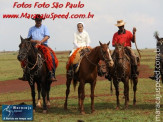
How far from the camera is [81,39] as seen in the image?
11781mm

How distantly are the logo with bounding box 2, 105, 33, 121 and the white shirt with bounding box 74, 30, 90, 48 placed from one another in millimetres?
3389

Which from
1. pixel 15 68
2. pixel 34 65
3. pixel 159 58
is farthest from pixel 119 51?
pixel 15 68

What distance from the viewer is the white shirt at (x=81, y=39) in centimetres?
1172

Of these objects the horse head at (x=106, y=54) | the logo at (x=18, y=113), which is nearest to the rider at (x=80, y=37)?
the horse head at (x=106, y=54)

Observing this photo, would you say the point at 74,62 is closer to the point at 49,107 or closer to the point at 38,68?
the point at 38,68

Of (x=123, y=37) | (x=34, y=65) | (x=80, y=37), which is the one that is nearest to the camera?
A: (x=34, y=65)

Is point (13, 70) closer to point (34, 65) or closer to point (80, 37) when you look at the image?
point (80, 37)

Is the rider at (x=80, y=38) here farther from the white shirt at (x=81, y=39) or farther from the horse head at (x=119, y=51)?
the horse head at (x=119, y=51)

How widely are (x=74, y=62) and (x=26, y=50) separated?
Result: 198cm

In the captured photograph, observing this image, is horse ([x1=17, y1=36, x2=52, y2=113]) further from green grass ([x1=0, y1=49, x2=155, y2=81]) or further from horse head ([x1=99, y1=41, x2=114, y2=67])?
green grass ([x1=0, y1=49, x2=155, y2=81])

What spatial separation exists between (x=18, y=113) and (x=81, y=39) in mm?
3853

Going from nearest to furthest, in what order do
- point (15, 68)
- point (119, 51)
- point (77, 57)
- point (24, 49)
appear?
point (24, 49) < point (119, 51) < point (77, 57) < point (15, 68)

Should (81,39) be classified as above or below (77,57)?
above

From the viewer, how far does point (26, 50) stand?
10.5 meters
